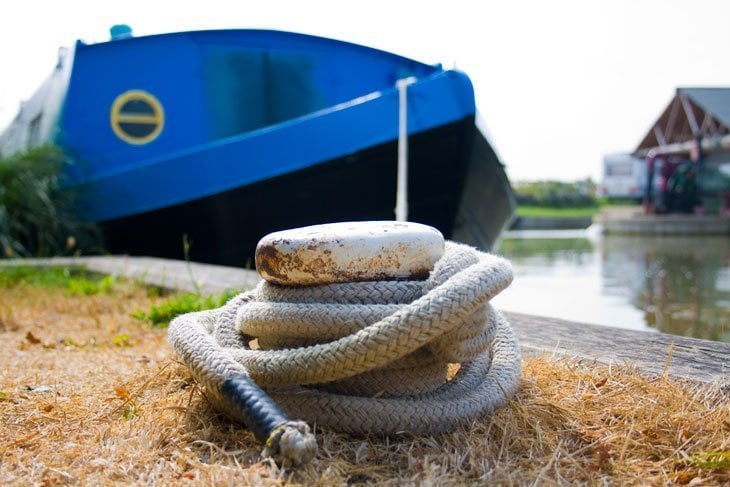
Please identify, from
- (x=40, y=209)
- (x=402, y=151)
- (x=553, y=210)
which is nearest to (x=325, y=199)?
(x=402, y=151)

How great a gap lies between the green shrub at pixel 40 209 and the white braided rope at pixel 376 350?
5284 mm

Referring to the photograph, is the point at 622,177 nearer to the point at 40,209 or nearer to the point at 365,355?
the point at 40,209

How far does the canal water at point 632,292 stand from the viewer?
4984mm

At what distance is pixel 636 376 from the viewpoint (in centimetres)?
Answer: 184

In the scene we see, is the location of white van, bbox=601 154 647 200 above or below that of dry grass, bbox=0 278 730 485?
below

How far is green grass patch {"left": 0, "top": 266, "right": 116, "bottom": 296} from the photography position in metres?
4.32

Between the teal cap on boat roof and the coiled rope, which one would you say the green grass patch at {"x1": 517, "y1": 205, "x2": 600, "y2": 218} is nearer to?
the teal cap on boat roof

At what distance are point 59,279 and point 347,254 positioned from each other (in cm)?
391

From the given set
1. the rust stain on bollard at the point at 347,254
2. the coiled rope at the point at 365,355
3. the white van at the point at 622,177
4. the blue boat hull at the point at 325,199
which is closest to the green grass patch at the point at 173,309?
the coiled rope at the point at 365,355

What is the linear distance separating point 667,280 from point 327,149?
4.59 m

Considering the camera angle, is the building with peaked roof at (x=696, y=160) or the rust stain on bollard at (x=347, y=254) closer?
the rust stain on bollard at (x=347, y=254)

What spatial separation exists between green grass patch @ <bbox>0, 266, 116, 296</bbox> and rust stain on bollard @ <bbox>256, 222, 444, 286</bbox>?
9.75 ft

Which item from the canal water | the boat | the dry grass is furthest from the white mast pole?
the dry grass

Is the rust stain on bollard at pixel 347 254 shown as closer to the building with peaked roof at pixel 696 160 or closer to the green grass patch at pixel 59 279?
the green grass patch at pixel 59 279
